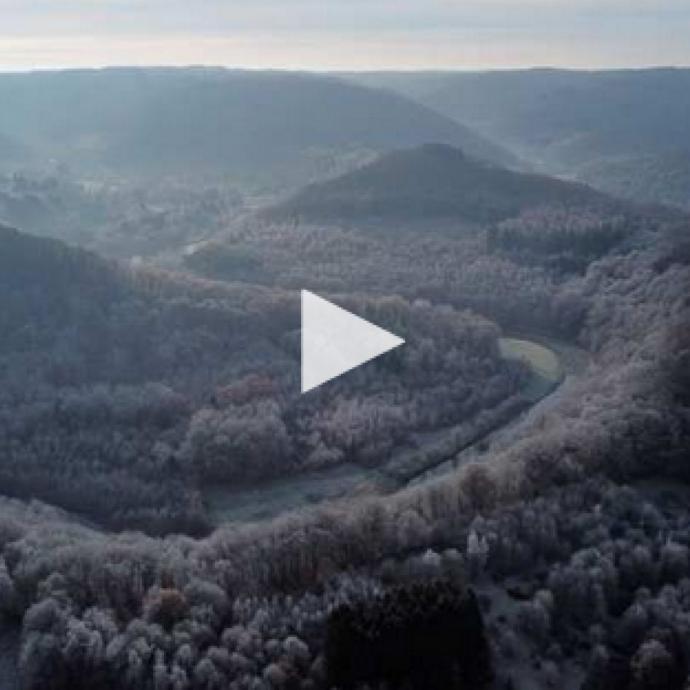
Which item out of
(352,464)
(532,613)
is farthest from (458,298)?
(532,613)

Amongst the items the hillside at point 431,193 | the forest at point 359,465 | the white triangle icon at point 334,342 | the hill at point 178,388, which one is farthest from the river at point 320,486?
the hillside at point 431,193

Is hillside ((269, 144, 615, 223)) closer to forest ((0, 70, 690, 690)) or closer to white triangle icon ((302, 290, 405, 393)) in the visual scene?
forest ((0, 70, 690, 690))

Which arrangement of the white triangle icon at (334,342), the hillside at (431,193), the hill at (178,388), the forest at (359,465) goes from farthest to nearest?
the hillside at (431,193), the white triangle icon at (334,342), the hill at (178,388), the forest at (359,465)

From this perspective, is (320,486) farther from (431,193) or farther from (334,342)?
(431,193)

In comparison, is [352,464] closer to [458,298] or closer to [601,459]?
[601,459]

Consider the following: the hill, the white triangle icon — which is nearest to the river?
the hill

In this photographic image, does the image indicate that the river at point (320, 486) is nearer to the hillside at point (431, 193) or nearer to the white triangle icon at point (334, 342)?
the white triangle icon at point (334, 342)
